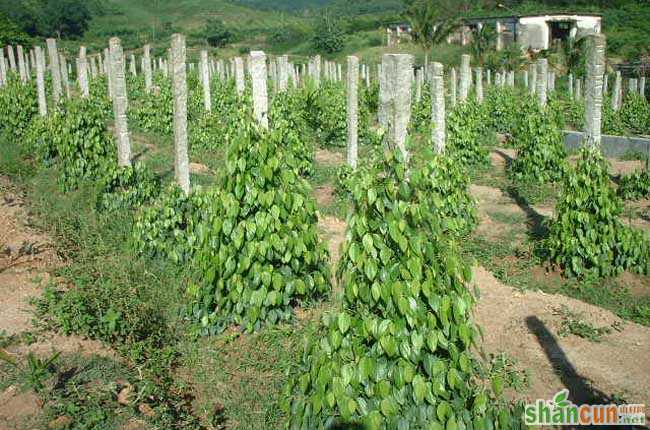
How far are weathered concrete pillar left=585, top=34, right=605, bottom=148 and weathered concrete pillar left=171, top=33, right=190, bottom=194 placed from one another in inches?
175

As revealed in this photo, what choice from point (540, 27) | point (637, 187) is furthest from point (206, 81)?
point (540, 27)

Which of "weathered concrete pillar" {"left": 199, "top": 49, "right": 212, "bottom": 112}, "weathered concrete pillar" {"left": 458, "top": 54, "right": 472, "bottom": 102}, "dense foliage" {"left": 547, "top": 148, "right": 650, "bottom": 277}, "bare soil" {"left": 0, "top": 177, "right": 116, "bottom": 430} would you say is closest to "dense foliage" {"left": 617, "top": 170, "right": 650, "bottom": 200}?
"weathered concrete pillar" {"left": 458, "top": 54, "right": 472, "bottom": 102}

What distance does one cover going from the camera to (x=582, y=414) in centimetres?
458

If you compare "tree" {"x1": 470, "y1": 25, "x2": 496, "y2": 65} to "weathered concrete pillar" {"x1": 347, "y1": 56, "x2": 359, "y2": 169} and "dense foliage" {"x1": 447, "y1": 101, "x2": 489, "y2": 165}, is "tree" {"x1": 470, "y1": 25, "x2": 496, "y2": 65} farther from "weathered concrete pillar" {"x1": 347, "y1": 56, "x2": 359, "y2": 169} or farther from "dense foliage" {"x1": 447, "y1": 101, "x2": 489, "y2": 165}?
"weathered concrete pillar" {"x1": 347, "y1": 56, "x2": 359, "y2": 169}

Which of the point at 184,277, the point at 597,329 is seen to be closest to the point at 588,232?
the point at 597,329

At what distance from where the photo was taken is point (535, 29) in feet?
134

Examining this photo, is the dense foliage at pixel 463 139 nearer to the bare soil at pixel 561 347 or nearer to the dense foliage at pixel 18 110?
the bare soil at pixel 561 347

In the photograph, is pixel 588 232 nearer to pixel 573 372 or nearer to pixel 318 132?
pixel 573 372

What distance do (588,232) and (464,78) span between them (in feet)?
21.8

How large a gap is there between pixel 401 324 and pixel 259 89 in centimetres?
350

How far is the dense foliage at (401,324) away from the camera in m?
3.40

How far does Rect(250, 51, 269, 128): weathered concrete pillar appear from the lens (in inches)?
242

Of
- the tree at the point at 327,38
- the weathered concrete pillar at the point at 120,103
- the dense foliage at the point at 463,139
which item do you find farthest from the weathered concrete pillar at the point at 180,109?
the tree at the point at 327,38

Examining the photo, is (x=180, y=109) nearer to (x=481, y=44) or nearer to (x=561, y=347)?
(x=561, y=347)
